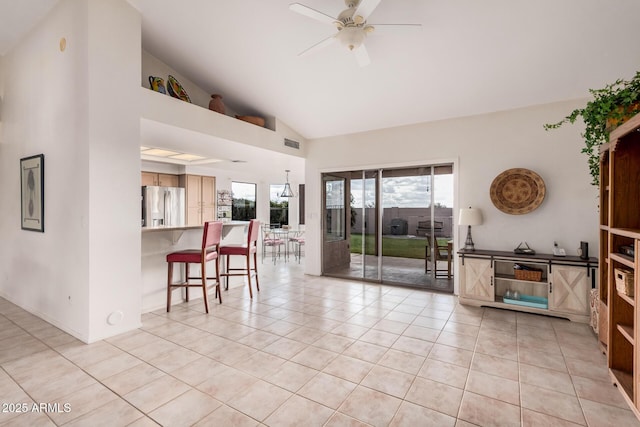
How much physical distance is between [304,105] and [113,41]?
8.50 ft

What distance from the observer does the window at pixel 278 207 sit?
9.91 meters

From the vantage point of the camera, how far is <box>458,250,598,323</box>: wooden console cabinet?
360 cm

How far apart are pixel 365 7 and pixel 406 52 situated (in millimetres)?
1370

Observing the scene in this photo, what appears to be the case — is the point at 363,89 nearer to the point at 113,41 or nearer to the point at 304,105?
the point at 304,105

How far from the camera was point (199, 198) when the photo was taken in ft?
24.8

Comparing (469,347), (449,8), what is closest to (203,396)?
(469,347)

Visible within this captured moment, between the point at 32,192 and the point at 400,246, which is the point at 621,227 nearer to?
the point at 400,246

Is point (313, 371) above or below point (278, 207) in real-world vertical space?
below

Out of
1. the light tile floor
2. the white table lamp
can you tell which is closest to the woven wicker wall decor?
the white table lamp

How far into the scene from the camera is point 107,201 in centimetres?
311

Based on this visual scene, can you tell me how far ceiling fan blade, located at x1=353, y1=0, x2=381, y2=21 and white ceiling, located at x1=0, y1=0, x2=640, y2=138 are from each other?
0.66 m

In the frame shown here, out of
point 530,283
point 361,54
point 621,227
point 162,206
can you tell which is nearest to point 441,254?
point 530,283

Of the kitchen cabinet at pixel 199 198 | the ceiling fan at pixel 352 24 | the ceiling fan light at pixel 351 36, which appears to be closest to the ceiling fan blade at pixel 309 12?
the ceiling fan at pixel 352 24

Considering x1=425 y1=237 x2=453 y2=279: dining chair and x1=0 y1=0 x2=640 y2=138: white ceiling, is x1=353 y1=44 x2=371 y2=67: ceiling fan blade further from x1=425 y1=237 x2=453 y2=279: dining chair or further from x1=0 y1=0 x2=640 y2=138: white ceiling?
x1=425 y1=237 x2=453 y2=279: dining chair
